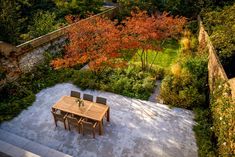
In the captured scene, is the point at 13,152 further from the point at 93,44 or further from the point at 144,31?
the point at 144,31

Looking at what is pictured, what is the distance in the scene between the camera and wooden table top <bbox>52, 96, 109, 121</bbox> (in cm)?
859

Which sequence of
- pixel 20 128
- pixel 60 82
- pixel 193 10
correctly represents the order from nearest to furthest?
pixel 20 128
pixel 60 82
pixel 193 10

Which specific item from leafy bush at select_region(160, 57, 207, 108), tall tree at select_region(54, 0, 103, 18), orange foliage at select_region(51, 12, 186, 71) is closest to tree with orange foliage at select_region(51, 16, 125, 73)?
orange foliage at select_region(51, 12, 186, 71)

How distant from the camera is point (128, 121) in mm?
9547

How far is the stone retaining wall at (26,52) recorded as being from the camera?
36.4 feet

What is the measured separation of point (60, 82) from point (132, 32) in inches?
192

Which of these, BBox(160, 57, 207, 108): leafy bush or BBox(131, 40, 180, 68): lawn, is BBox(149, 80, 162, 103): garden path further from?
BBox(131, 40, 180, 68): lawn

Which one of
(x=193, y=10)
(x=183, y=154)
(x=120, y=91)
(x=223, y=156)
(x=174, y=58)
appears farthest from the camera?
(x=193, y=10)

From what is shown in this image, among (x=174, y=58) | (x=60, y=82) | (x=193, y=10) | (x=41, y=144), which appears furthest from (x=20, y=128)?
(x=193, y=10)

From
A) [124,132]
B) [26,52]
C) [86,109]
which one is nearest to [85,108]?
[86,109]

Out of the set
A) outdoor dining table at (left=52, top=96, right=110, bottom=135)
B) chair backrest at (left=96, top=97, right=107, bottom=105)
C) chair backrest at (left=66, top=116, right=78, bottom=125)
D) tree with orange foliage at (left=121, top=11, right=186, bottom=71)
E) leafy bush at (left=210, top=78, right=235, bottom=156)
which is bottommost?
chair backrest at (left=66, top=116, right=78, bottom=125)

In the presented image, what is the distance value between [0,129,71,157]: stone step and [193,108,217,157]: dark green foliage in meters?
4.90

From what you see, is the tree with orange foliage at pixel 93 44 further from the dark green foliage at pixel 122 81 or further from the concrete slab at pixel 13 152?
the concrete slab at pixel 13 152

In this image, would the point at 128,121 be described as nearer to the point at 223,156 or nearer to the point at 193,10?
the point at 223,156
